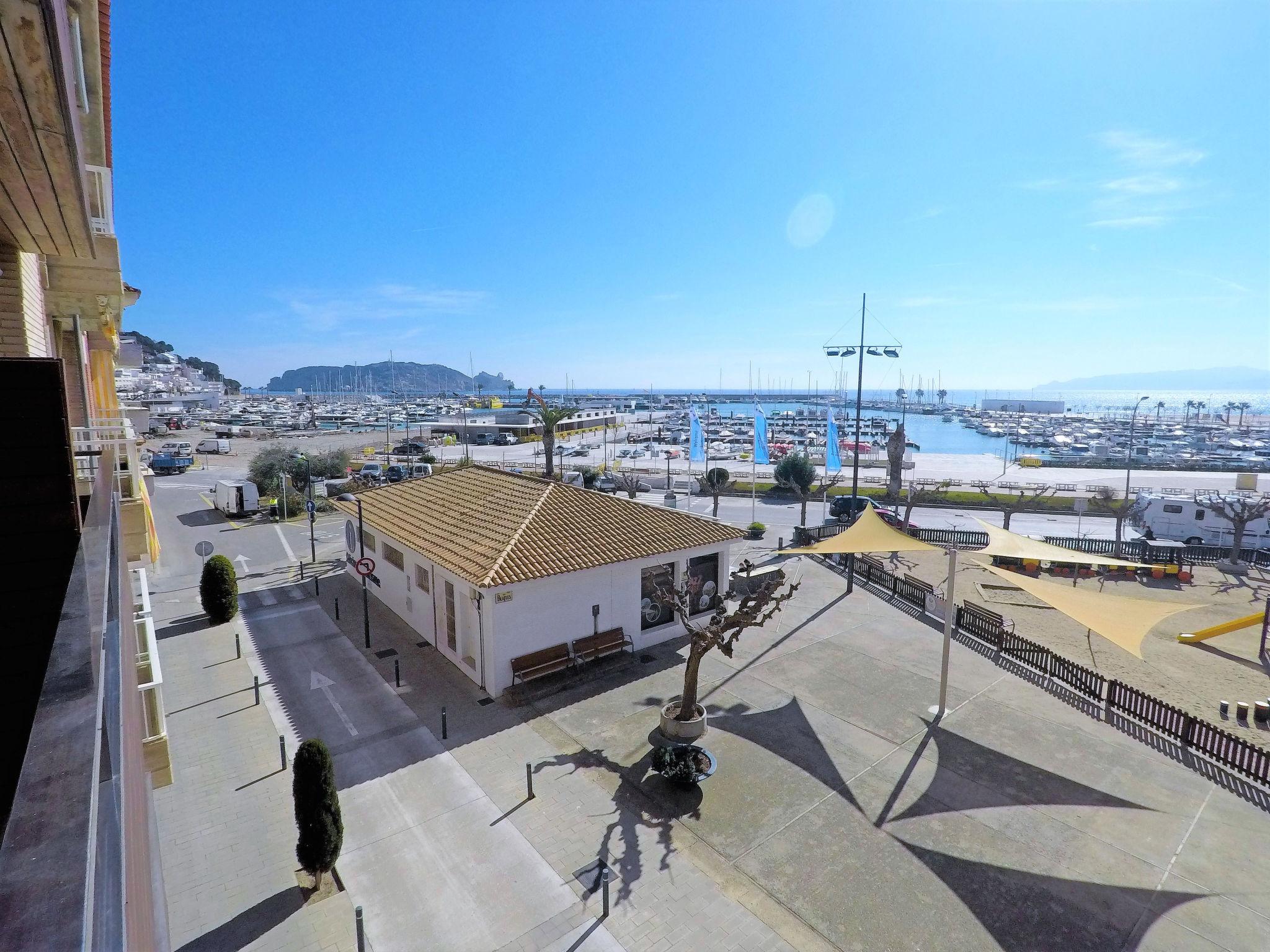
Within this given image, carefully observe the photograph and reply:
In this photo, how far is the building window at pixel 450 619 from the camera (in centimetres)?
1598

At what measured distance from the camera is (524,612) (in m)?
14.9

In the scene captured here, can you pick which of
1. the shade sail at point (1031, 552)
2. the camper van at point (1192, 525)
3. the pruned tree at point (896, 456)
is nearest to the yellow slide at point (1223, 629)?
the shade sail at point (1031, 552)

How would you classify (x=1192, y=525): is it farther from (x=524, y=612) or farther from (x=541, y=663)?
(x=524, y=612)

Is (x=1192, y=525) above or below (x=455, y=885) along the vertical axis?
above

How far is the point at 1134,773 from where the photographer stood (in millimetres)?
11945

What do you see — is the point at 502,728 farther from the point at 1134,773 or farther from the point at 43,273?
the point at 1134,773

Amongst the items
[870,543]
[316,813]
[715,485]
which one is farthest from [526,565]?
[715,485]

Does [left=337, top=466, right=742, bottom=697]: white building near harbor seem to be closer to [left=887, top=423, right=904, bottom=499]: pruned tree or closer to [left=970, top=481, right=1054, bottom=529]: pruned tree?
[left=887, top=423, right=904, bottom=499]: pruned tree

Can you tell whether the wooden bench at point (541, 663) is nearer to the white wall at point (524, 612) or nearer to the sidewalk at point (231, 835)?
the white wall at point (524, 612)

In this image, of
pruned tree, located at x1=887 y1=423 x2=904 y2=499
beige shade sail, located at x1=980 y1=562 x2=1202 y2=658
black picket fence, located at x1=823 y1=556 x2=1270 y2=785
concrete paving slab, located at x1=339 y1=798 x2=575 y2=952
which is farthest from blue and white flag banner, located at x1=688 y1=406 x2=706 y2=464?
concrete paving slab, located at x1=339 y1=798 x2=575 y2=952

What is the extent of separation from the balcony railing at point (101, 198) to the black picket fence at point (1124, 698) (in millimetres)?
19487

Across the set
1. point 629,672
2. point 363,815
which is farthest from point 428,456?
point 363,815

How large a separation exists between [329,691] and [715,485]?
81.3 ft

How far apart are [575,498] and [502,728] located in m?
7.34
